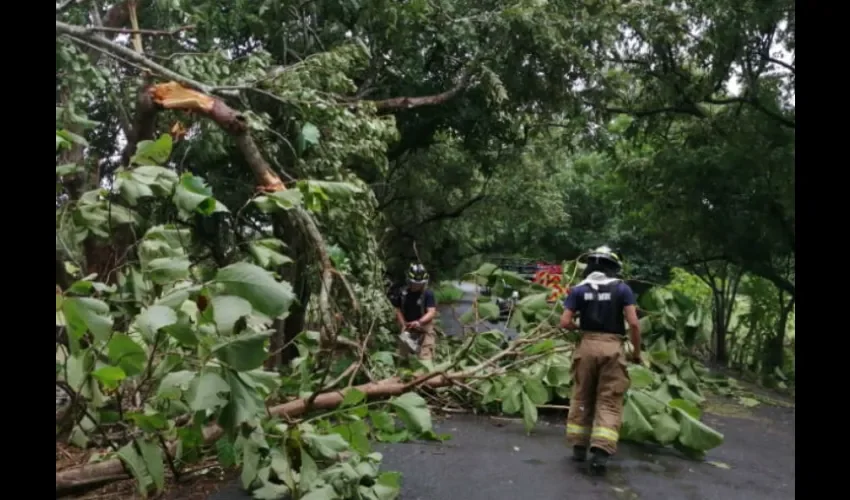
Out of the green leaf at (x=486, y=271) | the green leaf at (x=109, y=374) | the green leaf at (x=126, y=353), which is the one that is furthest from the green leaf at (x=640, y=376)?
the green leaf at (x=109, y=374)

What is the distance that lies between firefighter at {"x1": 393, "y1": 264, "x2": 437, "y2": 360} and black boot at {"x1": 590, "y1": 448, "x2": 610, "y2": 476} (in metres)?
2.87

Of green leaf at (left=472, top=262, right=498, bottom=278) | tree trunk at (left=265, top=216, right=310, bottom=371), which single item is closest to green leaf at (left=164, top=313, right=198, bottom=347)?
tree trunk at (left=265, top=216, right=310, bottom=371)

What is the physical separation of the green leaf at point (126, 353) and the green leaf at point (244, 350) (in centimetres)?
33

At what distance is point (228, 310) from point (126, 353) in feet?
1.60

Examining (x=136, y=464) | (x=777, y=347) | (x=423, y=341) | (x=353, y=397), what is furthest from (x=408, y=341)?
(x=777, y=347)

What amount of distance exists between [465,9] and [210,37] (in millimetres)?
3780

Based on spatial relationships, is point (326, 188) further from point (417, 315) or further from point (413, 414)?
point (417, 315)

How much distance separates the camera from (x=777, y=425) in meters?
7.20

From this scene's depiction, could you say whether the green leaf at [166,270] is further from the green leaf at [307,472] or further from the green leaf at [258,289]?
the green leaf at [307,472]

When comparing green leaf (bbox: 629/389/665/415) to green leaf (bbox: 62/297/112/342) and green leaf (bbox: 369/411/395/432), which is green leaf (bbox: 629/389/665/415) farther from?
green leaf (bbox: 62/297/112/342)

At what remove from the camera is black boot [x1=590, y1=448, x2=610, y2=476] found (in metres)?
4.73
